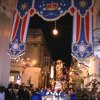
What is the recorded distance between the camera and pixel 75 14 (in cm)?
1232

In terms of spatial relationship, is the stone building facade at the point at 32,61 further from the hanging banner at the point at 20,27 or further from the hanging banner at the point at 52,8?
the hanging banner at the point at 52,8

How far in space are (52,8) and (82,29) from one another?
1826 mm

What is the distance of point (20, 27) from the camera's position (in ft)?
41.3

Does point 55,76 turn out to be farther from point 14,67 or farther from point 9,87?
point 9,87

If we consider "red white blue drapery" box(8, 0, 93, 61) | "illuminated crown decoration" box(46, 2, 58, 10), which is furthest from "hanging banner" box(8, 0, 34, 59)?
"illuminated crown decoration" box(46, 2, 58, 10)

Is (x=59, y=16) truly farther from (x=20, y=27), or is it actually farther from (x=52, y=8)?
(x=20, y=27)

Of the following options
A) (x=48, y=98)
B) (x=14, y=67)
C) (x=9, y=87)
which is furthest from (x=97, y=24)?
(x=14, y=67)

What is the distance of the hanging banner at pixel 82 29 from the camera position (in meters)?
11.8

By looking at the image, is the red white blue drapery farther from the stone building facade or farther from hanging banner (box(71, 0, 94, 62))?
the stone building facade

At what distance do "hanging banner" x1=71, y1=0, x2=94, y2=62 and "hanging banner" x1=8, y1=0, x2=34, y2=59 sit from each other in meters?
2.25

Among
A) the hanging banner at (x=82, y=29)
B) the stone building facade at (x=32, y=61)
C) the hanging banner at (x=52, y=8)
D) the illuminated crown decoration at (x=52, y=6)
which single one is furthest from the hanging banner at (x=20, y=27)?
the stone building facade at (x=32, y=61)

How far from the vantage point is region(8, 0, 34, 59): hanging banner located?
12.3 metres

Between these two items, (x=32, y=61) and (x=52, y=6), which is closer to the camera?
(x=52, y=6)

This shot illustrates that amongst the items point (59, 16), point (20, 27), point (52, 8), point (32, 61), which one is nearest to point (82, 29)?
point (59, 16)
